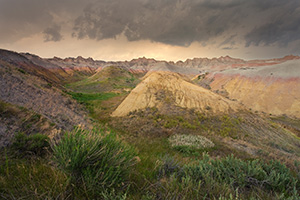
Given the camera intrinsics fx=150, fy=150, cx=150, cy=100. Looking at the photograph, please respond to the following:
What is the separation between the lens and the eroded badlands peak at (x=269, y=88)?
36.3 m

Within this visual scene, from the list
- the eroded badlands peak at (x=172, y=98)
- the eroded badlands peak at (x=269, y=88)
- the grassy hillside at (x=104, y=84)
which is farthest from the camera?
the grassy hillside at (x=104, y=84)

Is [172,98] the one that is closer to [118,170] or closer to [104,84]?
[118,170]

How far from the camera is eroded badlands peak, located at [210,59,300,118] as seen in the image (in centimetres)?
3633

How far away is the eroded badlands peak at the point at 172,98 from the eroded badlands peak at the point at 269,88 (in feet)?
97.3

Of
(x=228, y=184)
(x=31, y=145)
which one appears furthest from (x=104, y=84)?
(x=228, y=184)

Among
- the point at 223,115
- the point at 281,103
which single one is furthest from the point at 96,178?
the point at 281,103

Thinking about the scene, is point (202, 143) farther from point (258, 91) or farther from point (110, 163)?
point (258, 91)

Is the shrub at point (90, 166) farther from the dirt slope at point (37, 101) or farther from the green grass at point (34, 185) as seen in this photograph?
the dirt slope at point (37, 101)

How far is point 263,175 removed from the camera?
3.08 m

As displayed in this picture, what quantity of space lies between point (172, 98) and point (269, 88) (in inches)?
1618

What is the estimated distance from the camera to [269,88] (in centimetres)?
4184

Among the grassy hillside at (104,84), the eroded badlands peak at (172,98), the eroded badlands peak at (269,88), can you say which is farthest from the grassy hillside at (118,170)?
the eroded badlands peak at (269,88)

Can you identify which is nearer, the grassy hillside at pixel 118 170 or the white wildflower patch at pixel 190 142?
the grassy hillside at pixel 118 170

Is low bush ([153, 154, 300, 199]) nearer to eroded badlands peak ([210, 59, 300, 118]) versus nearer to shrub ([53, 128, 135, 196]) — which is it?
shrub ([53, 128, 135, 196])
